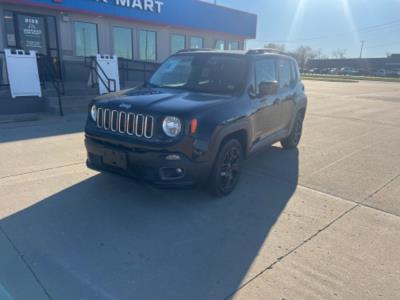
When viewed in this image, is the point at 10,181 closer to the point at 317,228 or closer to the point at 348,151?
the point at 317,228

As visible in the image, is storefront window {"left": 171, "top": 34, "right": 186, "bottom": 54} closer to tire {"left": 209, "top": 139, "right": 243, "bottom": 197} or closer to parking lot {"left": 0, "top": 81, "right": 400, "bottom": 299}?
parking lot {"left": 0, "top": 81, "right": 400, "bottom": 299}

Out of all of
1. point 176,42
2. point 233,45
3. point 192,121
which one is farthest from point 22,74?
point 233,45

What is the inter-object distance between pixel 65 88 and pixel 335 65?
87976 millimetres

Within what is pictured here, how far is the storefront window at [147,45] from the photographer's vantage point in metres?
15.8

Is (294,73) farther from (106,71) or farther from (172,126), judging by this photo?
(106,71)

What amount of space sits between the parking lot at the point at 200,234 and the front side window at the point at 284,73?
1456 mm

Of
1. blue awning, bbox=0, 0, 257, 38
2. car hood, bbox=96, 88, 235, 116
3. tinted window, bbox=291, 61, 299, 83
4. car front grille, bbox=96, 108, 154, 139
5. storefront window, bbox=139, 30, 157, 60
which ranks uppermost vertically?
blue awning, bbox=0, 0, 257, 38

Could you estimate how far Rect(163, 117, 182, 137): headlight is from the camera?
3.68m

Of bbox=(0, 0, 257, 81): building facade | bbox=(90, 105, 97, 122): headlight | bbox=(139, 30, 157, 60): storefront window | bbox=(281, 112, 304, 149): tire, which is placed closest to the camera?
bbox=(90, 105, 97, 122): headlight

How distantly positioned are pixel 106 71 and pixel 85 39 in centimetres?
286

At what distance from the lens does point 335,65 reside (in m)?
86.8

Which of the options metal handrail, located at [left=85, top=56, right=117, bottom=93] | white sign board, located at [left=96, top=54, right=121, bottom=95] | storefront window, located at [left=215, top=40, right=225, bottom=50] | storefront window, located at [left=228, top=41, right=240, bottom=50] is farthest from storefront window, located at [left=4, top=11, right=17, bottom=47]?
storefront window, located at [left=228, top=41, right=240, bottom=50]

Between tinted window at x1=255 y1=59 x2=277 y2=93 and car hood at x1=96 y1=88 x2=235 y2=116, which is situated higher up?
tinted window at x1=255 y1=59 x2=277 y2=93

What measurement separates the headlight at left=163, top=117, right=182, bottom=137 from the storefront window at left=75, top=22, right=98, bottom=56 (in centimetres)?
1145
